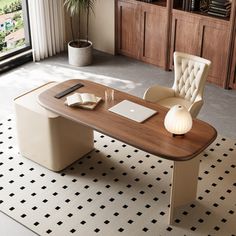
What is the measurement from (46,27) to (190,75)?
2434mm

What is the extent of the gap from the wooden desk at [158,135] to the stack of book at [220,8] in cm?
188

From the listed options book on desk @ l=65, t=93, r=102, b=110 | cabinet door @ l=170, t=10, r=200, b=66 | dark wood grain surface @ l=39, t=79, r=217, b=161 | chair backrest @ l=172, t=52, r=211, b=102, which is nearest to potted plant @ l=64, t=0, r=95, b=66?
cabinet door @ l=170, t=10, r=200, b=66

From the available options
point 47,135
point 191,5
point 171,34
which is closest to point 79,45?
point 171,34

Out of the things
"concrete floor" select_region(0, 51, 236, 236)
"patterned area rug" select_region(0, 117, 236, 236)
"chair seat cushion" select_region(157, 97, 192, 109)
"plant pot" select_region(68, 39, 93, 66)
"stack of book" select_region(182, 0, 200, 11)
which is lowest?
"patterned area rug" select_region(0, 117, 236, 236)

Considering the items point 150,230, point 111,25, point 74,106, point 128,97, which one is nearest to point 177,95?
point 128,97

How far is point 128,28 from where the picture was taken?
6293 mm

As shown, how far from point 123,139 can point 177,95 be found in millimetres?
1265

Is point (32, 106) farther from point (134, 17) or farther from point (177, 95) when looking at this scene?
point (134, 17)

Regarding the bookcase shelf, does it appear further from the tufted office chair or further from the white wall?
the tufted office chair

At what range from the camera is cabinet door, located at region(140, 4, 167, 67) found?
592cm

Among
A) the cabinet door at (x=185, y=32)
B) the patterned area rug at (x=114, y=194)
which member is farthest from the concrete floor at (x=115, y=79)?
the patterned area rug at (x=114, y=194)

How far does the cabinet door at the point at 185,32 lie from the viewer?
5656 millimetres

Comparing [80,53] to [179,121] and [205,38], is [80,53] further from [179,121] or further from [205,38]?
[179,121]

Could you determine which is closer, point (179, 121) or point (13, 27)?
point (179, 121)
